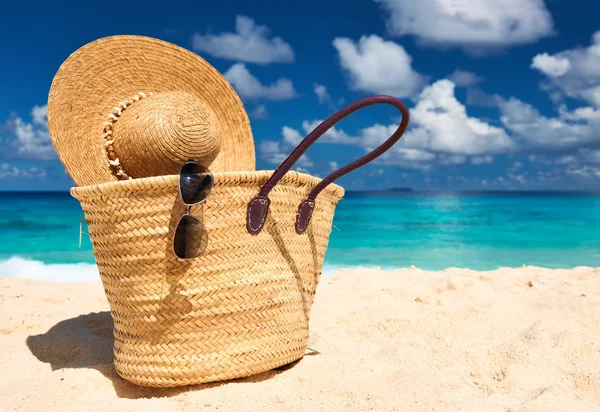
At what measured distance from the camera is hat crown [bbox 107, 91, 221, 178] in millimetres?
2137

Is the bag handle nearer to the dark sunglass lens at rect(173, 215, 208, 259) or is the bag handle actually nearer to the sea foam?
the dark sunglass lens at rect(173, 215, 208, 259)

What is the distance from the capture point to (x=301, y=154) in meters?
1.59

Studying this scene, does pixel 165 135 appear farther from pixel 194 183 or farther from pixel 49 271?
pixel 49 271

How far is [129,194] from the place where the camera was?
1676 millimetres

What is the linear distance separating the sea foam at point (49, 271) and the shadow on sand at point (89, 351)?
3.50m

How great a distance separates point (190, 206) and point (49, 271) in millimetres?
6196

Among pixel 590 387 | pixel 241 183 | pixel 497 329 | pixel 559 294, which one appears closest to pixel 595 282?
pixel 559 294

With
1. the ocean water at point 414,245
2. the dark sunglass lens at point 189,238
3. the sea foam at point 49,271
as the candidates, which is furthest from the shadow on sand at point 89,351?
the ocean water at point 414,245

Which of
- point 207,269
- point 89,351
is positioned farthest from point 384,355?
point 89,351

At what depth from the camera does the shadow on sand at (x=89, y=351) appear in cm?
188

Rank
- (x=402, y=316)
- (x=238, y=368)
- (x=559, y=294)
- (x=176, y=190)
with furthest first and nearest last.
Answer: (x=559, y=294)
(x=402, y=316)
(x=238, y=368)
(x=176, y=190)

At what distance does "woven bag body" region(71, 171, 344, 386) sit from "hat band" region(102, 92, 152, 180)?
499mm

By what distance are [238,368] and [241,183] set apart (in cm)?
61

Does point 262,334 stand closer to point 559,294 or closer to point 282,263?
point 282,263
